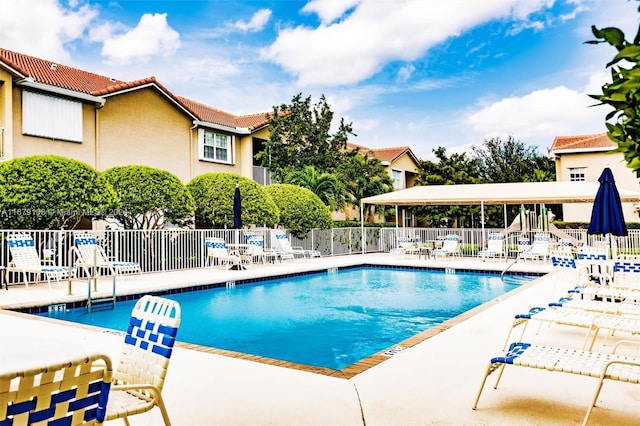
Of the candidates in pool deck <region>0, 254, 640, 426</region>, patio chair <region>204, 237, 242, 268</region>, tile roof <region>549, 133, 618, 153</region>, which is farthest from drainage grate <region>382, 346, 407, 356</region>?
tile roof <region>549, 133, 618, 153</region>

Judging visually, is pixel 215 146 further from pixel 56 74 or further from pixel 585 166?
pixel 585 166

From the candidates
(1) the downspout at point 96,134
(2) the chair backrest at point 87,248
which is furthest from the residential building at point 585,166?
(2) the chair backrest at point 87,248

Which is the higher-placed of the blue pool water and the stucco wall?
the stucco wall

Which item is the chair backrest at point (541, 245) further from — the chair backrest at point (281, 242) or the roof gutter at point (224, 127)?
the roof gutter at point (224, 127)

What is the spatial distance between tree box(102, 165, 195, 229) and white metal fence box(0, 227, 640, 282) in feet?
2.50

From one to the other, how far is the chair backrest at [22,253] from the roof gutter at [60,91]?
6.61 meters

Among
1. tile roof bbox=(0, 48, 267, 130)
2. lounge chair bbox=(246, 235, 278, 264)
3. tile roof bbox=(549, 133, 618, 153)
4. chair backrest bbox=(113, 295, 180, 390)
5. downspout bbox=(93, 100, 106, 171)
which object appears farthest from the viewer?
tile roof bbox=(549, 133, 618, 153)

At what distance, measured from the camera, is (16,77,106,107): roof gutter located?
50.8ft

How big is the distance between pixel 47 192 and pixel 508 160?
119 feet

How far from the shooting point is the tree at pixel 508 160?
38969mm

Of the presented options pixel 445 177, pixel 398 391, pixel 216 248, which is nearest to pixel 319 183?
pixel 216 248

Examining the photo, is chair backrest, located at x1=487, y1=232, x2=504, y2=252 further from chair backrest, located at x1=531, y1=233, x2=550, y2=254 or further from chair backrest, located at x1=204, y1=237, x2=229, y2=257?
chair backrest, located at x1=204, y1=237, x2=229, y2=257

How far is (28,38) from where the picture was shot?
819 inches

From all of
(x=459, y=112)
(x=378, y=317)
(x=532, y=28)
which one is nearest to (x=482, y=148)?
(x=459, y=112)
